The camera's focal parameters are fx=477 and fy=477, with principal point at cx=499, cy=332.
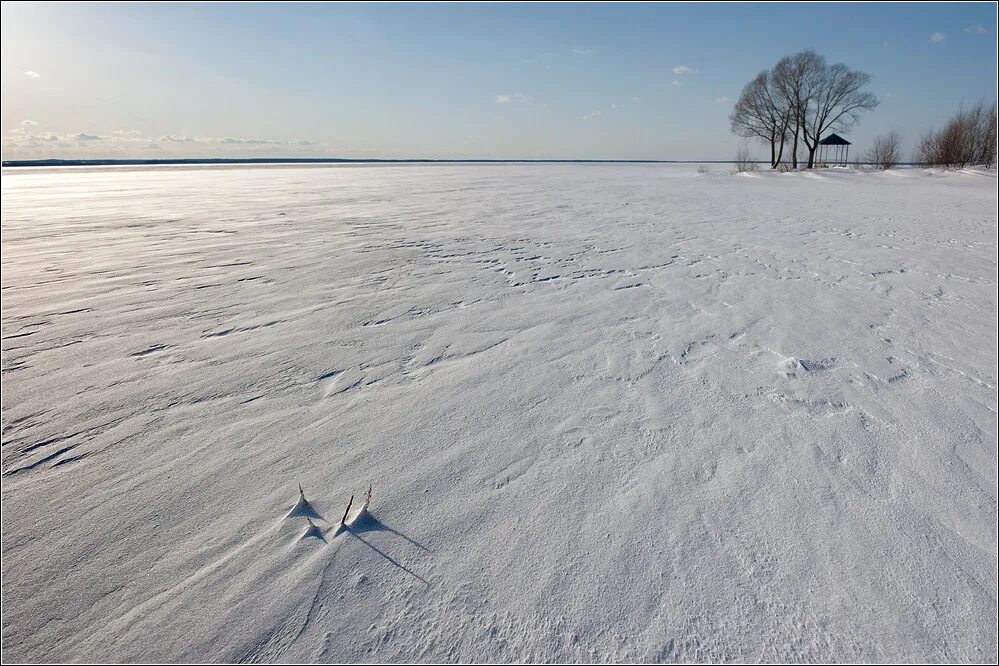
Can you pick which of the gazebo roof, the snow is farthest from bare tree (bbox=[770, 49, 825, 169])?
the snow

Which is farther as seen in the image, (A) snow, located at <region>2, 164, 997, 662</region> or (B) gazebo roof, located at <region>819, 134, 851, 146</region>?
(B) gazebo roof, located at <region>819, 134, 851, 146</region>

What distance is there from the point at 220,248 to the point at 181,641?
5.46m

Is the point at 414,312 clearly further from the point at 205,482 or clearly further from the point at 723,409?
the point at 723,409

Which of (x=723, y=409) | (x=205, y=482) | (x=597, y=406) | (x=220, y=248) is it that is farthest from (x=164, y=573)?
(x=220, y=248)

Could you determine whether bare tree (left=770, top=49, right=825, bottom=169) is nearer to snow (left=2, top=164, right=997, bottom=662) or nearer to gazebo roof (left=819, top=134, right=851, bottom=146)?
gazebo roof (left=819, top=134, right=851, bottom=146)

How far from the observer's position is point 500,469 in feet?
6.07

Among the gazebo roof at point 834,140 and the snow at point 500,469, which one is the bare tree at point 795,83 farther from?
the snow at point 500,469

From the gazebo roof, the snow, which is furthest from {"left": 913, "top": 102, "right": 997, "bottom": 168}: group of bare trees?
the snow

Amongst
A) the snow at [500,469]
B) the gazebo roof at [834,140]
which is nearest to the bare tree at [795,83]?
the gazebo roof at [834,140]

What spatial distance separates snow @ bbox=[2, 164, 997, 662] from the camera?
128cm

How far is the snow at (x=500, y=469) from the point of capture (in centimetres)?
128

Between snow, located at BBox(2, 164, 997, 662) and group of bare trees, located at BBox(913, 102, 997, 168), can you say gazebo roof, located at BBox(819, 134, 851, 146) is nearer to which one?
group of bare trees, located at BBox(913, 102, 997, 168)

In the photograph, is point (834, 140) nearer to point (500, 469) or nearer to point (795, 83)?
point (795, 83)

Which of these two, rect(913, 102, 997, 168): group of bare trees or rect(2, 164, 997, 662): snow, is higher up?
rect(913, 102, 997, 168): group of bare trees
